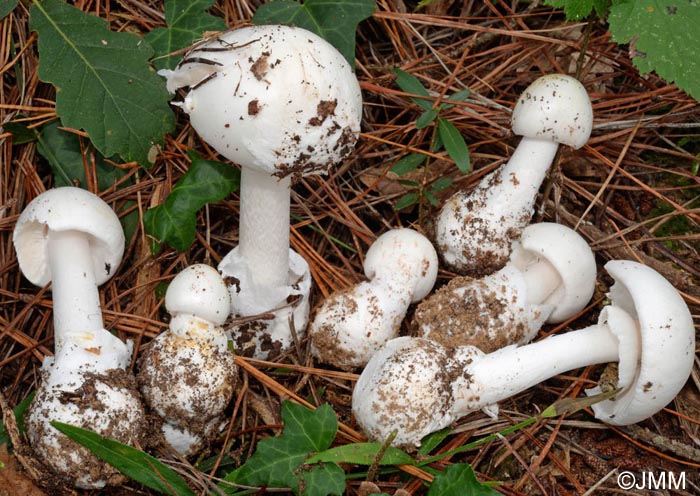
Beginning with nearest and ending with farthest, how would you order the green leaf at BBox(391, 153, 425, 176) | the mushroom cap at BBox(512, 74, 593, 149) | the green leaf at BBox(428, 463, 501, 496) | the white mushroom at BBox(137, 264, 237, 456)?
1. the green leaf at BBox(428, 463, 501, 496)
2. the white mushroom at BBox(137, 264, 237, 456)
3. the mushroom cap at BBox(512, 74, 593, 149)
4. the green leaf at BBox(391, 153, 425, 176)

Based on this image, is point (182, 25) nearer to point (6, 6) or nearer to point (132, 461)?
point (6, 6)

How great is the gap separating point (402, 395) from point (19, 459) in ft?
4.46

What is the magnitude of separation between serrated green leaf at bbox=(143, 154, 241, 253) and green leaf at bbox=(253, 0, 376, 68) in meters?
0.67

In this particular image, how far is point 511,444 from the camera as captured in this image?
2.75m

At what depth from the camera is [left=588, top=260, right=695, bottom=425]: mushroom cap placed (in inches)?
97.1

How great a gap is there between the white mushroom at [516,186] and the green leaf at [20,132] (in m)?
1.86

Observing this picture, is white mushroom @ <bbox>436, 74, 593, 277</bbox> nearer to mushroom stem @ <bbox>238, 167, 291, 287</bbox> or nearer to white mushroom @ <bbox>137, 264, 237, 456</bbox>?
mushroom stem @ <bbox>238, 167, 291, 287</bbox>

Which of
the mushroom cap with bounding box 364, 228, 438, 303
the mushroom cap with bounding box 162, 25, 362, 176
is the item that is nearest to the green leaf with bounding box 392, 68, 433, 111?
the mushroom cap with bounding box 364, 228, 438, 303

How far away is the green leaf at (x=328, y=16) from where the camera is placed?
2.96 meters

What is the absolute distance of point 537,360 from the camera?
2713 mm

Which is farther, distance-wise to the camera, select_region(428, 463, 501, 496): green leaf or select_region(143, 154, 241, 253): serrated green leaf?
select_region(143, 154, 241, 253): serrated green leaf

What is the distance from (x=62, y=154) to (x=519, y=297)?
2.10 m

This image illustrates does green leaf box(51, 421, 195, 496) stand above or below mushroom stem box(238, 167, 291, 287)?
below

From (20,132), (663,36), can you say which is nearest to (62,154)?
(20,132)
